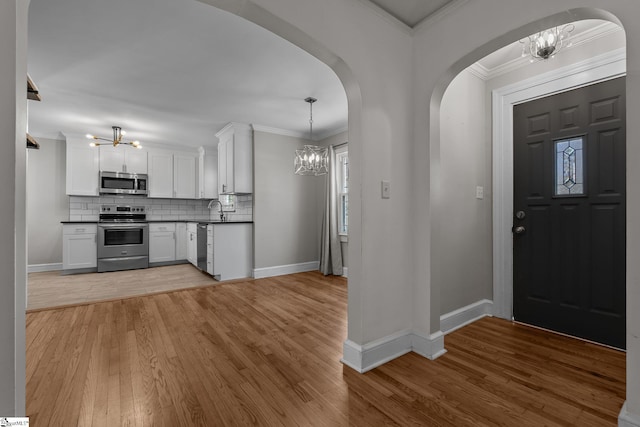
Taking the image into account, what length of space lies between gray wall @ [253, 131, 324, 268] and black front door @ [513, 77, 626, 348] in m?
3.25

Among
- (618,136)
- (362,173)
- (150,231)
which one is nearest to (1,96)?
(362,173)

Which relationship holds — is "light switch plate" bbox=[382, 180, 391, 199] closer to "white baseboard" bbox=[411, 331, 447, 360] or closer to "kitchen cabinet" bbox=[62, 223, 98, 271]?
"white baseboard" bbox=[411, 331, 447, 360]

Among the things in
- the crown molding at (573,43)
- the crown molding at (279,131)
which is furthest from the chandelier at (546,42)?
the crown molding at (279,131)

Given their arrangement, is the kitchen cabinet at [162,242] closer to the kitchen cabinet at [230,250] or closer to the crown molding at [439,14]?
the kitchen cabinet at [230,250]

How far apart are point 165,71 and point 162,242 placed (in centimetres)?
388

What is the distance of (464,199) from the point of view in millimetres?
2562

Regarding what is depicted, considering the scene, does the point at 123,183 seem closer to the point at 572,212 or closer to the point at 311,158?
the point at 311,158

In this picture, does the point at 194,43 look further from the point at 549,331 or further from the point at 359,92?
the point at 549,331

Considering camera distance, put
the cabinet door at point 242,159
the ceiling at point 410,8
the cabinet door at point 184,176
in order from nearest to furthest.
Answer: the ceiling at point 410,8 < the cabinet door at point 242,159 < the cabinet door at point 184,176

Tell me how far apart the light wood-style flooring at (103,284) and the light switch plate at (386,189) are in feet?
10.5

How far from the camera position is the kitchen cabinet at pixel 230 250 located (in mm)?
4281

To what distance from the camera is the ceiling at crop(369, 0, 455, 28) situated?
187 centimetres

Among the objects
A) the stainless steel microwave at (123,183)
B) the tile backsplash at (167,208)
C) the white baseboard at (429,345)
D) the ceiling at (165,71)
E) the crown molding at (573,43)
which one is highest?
the ceiling at (165,71)

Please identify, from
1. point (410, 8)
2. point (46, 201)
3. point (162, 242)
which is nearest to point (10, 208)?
point (410, 8)
